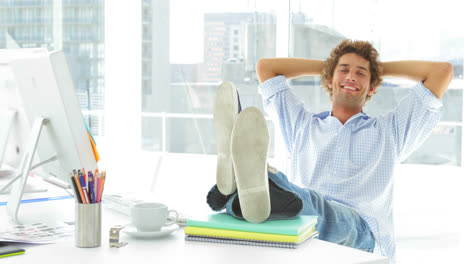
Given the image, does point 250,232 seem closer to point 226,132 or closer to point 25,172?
point 226,132

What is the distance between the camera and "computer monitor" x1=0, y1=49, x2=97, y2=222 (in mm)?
1171

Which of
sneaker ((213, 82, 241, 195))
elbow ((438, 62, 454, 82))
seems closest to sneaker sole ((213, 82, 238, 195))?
sneaker ((213, 82, 241, 195))

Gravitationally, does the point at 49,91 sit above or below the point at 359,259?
above

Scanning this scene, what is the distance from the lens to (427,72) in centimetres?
215

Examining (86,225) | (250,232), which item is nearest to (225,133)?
(250,232)

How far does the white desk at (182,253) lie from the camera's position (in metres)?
0.92

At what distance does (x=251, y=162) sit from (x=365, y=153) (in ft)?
3.54

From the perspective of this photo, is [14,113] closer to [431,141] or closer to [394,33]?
[394,33]

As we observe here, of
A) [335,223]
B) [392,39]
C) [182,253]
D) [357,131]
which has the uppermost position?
[392,39]

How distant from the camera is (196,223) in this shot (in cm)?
105

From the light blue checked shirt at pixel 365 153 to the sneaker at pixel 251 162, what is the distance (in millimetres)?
904

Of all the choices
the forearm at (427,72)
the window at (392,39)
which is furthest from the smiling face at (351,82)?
the window at (392,39)

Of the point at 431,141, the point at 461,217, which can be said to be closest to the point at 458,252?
the point at 461,217

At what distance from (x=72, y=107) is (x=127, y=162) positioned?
1473 millimetres
